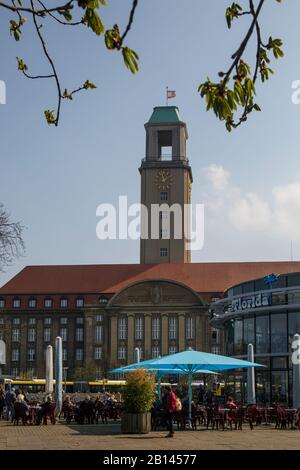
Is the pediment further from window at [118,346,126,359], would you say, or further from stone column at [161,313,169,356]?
window at [118,346,126,359]

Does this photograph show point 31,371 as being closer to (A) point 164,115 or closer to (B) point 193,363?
(A) point 164,115

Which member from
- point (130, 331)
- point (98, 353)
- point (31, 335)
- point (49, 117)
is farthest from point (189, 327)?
point (49, 117)

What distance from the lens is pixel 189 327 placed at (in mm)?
90688

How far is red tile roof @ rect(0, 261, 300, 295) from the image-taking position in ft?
311

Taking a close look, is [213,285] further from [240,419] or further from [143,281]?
[240,419]

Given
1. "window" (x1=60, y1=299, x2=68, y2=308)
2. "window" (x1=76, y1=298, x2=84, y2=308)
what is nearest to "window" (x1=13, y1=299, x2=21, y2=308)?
"window" (x1=60, y1=299, x2=68, y2=308)

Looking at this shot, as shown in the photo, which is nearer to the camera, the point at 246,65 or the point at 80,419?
the point at 246,65

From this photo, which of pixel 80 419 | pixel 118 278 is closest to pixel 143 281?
pixel 118 278

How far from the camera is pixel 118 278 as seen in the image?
9925 cm

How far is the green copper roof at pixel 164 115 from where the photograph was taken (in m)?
102

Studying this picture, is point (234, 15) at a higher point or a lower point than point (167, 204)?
lower

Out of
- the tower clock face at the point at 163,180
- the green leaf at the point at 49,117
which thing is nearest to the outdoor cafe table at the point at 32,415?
the green leaf at the point at 49,117

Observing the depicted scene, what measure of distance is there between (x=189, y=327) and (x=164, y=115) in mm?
30710

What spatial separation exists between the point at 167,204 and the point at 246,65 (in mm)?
95470
